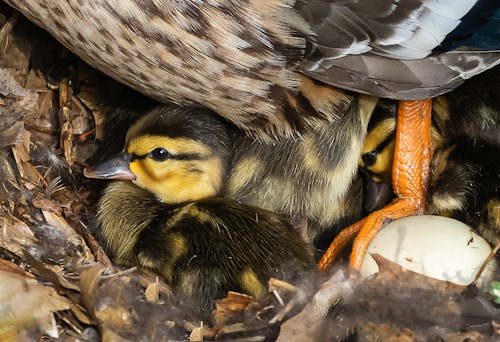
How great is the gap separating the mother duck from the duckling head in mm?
73

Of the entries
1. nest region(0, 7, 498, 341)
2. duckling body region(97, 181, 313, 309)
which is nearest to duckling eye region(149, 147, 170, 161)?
duckling body region(97, 181, 313, 309)

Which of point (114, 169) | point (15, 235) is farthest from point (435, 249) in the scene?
→ point (15, 235)

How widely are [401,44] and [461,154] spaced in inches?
16.0

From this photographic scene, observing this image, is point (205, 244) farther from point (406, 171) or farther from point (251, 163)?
point (406, 171)

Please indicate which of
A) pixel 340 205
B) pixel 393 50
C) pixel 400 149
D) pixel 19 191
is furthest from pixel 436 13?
pixel 19 191

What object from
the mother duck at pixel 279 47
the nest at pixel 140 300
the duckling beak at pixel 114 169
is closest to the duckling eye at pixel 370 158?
the mother duck at pixel 279 47

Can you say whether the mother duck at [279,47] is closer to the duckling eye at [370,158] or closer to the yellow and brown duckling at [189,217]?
the yellow and brown duckling at [189,217]

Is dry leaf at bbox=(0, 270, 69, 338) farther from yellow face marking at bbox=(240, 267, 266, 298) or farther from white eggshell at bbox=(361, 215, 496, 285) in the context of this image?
white eggshell at bbox=(361, 215, 496, 285)

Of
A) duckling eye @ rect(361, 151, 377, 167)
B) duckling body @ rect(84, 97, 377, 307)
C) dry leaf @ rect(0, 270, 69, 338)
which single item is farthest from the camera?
duckling eye @ rect(361, 151, 377, 167)

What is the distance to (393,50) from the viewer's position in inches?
89.7

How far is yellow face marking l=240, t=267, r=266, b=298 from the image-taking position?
2242 millimetres

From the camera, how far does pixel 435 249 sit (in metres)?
2.22

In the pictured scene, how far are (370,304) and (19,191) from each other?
0.92 m

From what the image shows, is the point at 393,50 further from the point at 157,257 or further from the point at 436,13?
the point at 157,257
